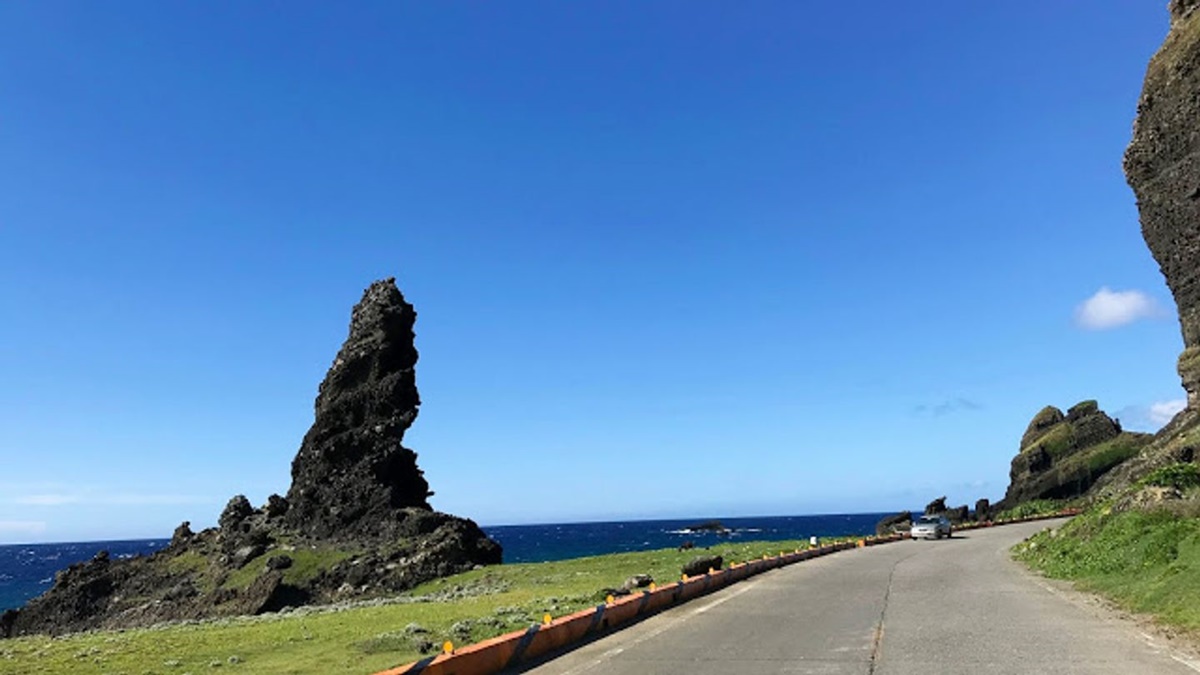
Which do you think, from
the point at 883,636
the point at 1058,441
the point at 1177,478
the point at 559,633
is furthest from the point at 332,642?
the point at 1058,441

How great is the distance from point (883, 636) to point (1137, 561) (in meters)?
10.3

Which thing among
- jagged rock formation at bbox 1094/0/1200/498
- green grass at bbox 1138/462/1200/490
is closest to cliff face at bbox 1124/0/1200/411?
jagged rock formation at bbox 1094/0/1200/498

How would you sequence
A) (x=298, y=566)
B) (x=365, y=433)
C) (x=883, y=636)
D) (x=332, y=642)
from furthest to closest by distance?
(x=365, y=433)
(x=298, y=566)
(x=332, y=642)
(x=883, y=636)

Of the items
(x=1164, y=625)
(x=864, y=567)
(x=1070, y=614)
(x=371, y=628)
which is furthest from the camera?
(x=864, y=567)

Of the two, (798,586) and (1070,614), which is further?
(798,586)

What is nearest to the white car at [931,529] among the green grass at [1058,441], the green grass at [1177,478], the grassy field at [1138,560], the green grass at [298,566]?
the green grass at [1177,478]

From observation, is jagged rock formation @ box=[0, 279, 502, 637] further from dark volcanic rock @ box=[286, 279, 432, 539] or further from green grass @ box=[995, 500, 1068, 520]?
green grass @ box=[995, 500, 1068, 520]

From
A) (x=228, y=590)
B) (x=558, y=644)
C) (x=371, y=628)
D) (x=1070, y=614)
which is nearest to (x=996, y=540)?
(x=1070, y=614)

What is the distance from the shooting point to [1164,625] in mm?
13227

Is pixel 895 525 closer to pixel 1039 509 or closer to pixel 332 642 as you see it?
pixel 1039 509

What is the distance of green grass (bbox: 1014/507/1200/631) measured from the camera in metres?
14.8

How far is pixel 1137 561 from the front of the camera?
19578 mm

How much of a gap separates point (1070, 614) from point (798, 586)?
26.7 feet

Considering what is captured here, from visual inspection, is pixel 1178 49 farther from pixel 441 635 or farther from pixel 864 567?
pixel 441 635
